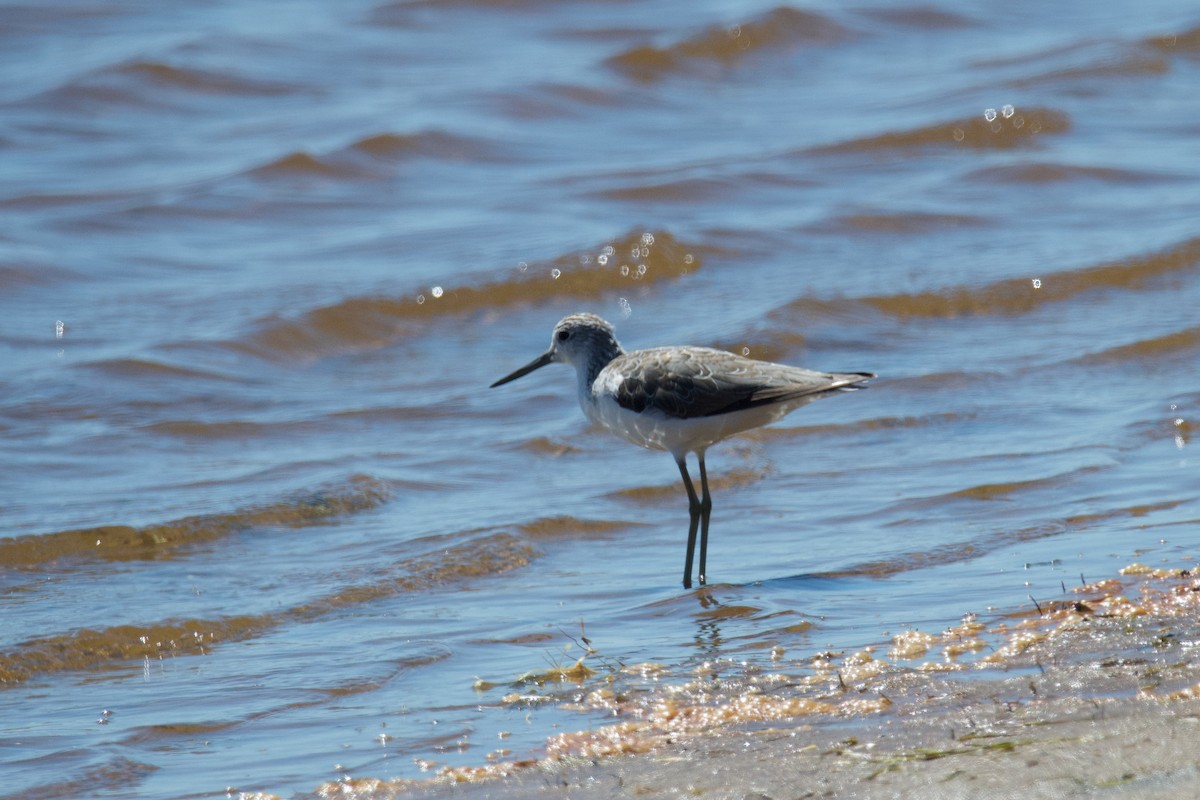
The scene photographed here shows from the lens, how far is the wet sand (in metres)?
3.54

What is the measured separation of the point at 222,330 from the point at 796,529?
5.09m

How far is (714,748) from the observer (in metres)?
4.16

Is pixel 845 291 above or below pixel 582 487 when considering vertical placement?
above

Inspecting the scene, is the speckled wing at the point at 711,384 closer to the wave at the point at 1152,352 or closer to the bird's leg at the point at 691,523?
the bird's leg at the point at 691,523

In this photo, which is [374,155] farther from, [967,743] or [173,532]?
[967,743]

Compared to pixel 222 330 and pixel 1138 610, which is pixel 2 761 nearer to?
pixel 1138 610

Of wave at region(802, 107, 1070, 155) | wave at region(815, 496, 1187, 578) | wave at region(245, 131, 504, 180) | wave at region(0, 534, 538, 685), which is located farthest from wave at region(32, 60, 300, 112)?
wave at region(815, 496, 1187, 578)

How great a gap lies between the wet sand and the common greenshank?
6.31 feet

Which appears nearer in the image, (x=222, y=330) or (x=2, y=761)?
(x=2, y=761)

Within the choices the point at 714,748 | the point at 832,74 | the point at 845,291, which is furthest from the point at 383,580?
the point at 832,74

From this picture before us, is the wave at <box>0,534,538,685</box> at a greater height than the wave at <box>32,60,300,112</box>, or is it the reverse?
the wave at <box>32,60,300,112</box>

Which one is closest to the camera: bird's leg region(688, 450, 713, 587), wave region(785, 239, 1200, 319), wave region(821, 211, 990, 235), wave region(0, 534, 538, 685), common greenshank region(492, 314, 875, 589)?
wave region(0, 534, 538, 685)

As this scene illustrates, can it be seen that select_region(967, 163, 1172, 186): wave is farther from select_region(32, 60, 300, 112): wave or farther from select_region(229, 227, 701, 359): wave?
select_region(32, 60, 300, 112): wave

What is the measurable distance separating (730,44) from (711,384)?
38.4 ft
